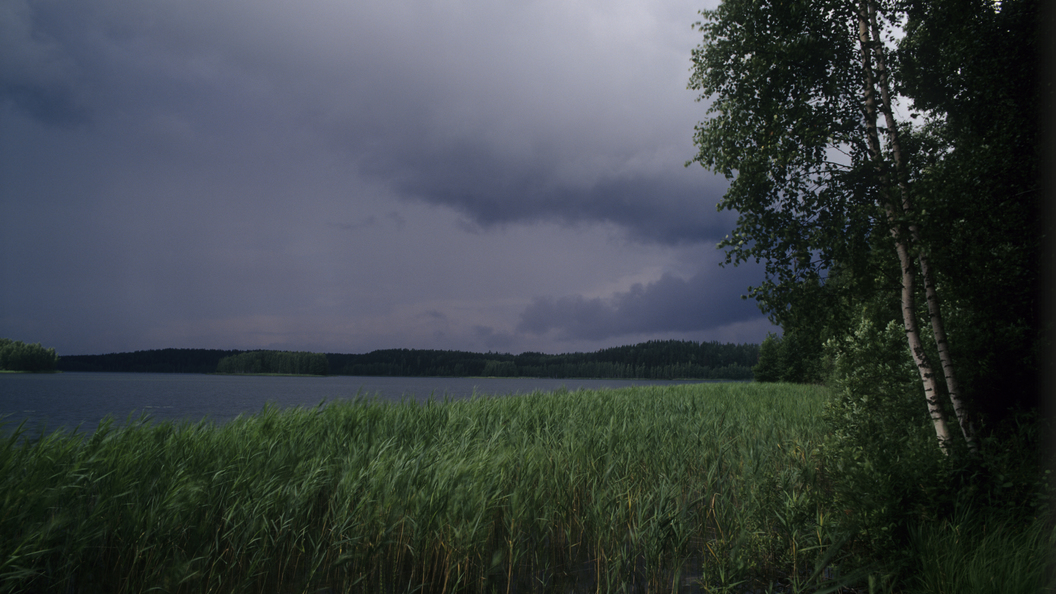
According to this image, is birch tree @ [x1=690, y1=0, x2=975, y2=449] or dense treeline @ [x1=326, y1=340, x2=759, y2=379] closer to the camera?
birch tree @ [x1=690, y1=0, x2=975, y2=449]

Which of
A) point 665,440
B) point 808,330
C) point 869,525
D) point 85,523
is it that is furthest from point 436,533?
point 808,330

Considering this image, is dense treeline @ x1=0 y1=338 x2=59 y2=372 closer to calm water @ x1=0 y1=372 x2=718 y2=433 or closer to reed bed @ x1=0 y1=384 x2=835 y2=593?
calm water @ x1=0 y1=372 x2=718 y2=433

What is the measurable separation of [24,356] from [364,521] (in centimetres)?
7365

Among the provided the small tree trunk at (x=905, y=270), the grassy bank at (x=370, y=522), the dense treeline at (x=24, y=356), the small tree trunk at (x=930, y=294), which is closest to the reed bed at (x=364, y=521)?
the grassy bank at (x=370, y=522)

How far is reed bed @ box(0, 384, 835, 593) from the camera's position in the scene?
3803mm

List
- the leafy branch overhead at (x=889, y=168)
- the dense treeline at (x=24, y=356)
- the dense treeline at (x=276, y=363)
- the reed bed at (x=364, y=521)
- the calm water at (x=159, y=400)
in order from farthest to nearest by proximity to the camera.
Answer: the dense treeline at (x=276, y=363) → the dense treeline at (x=24, y=356) → the calm water at (x=159, y=400) → the leafy branch overhead at (x=889, y=168) → the reed bed at (x=364, y=521)

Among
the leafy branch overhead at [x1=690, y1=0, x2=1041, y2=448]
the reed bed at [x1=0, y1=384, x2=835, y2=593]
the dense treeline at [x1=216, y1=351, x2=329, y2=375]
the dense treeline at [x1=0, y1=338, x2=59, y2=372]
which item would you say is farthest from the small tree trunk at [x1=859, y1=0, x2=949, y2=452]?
the dense treeline at [x1=216, y1=351, x2=329, y2=375]

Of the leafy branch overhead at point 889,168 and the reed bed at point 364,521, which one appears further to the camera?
the leafy branch overhead at point 889,168

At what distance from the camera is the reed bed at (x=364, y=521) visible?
12.5 feet

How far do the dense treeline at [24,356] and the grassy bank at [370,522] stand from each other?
65440 millimetres

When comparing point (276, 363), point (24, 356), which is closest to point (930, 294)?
point (24, 356)

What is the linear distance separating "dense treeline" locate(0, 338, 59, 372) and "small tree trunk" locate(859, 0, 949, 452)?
71611 mm

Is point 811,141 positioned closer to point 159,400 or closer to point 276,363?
point 159,400

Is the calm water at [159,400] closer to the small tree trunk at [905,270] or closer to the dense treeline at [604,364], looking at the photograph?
the small tree trunk at [905,270]
